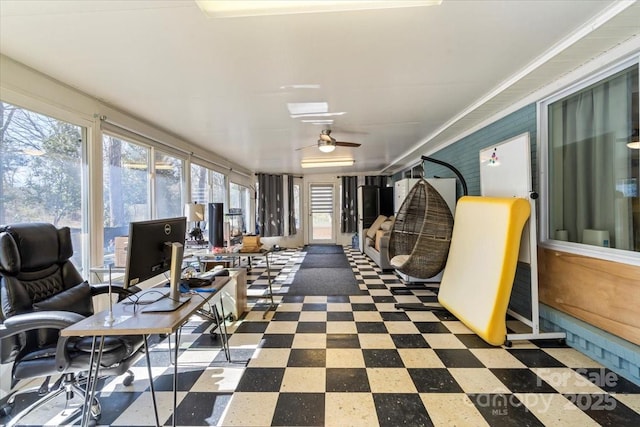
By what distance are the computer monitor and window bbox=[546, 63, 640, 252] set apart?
3106 millimetres

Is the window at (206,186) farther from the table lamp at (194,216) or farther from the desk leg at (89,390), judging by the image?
the desk leg at (89,390)

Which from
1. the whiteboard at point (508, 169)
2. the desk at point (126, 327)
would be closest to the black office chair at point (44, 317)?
the desk at point (126, 327)

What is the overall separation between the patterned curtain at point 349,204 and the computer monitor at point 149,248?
7263 millimetres

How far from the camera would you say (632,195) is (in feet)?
6.49

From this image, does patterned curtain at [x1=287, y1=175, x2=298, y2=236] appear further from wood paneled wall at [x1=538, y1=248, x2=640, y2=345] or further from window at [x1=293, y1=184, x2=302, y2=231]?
wood paneled wall at [x1=538, y1=248, x2=640, y2=345]

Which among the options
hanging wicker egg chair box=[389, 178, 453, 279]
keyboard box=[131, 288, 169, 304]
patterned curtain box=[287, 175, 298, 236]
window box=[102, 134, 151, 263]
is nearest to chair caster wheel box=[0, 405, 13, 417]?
keyboard box=[131, 288, 169, 304]

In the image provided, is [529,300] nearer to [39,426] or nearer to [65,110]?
[39,426]

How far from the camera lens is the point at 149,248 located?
1.53 meters

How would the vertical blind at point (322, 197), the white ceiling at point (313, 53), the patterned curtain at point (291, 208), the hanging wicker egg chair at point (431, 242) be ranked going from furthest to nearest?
the vertical blind at point (322, 197) → the patterned curtain at point (291, 208) → the hanging wicker egg chair at point (431, 242) → the white ceiling at point (313, 53)

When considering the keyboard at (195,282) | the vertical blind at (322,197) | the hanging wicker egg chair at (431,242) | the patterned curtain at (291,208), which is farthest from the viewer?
the vertical blind at (322,197)

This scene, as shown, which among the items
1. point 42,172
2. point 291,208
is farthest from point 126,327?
point 291,208

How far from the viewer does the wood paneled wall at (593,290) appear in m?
1.91

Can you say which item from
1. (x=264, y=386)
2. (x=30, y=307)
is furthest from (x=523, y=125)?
(x=30, y=307)

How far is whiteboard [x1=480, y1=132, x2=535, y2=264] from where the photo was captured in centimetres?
252
